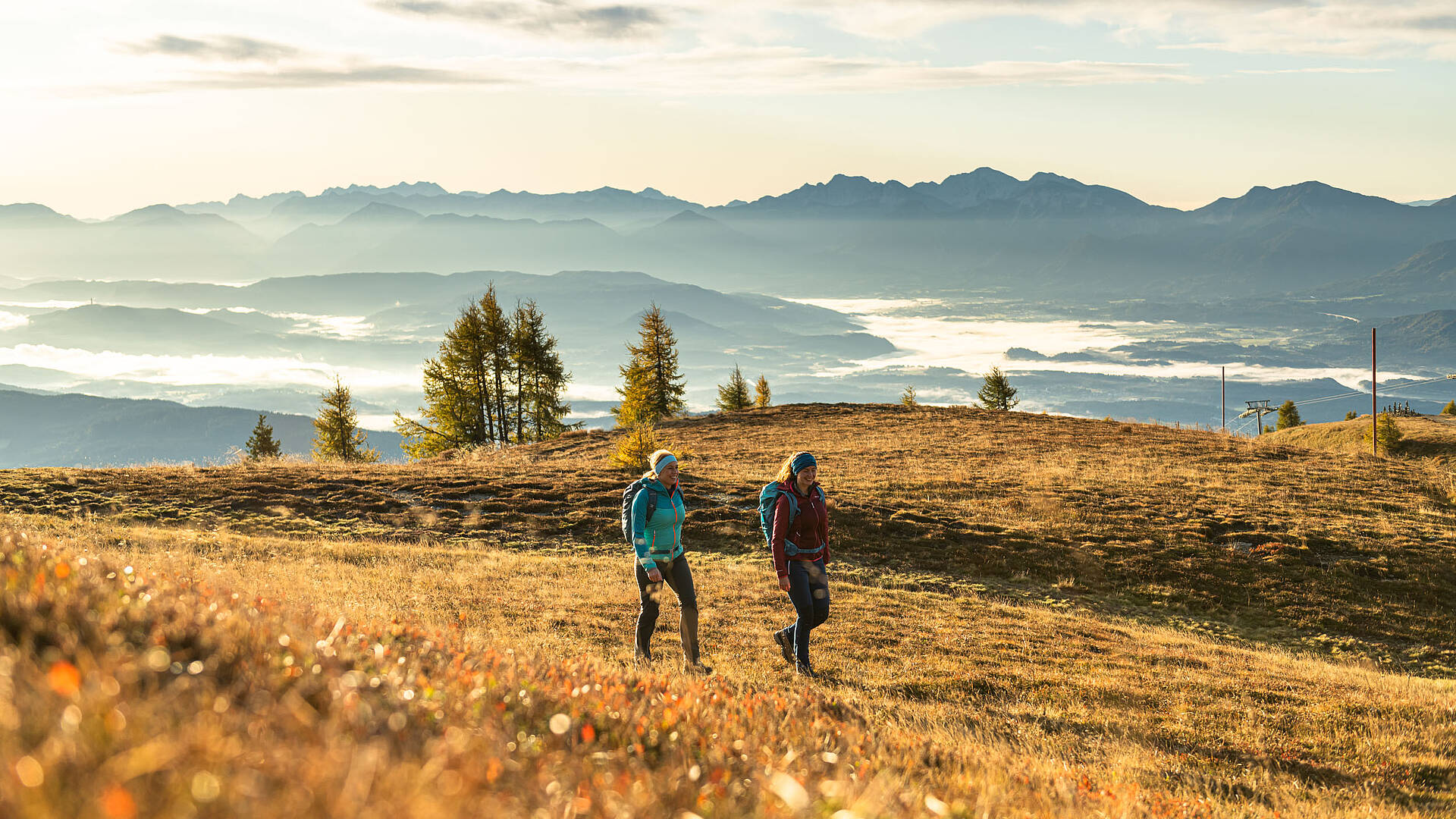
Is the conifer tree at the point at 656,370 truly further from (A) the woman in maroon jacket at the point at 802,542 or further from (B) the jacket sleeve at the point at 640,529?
(B) the jacket sleeve at the point at 640,529

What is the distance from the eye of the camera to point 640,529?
9070mm

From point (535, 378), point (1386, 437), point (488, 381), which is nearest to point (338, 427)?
point (488, 381)

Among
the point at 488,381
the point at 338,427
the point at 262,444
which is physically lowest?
the point at 262,444

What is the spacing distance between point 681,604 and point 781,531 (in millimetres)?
1412

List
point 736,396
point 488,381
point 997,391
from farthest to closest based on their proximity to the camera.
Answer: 1. point 997,391
2. point 736,396
3. point 488,381

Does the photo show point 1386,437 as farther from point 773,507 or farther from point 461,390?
point 773,507

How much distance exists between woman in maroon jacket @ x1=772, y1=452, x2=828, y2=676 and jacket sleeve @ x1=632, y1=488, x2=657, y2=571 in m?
1.43

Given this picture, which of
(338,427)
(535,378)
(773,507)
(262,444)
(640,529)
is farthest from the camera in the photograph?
(262,444)

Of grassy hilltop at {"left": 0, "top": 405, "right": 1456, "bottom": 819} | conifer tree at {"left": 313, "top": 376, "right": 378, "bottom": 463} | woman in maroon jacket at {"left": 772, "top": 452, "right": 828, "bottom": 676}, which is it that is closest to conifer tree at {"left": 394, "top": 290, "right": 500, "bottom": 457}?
conifer tree at {"left": 313, "top": 376, "right": 378, "bottom": 463}

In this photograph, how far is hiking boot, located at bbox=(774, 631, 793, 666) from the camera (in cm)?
1024

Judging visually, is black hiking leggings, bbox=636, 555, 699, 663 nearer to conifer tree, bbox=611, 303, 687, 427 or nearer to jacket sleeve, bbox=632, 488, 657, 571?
jacket sleeve, bbox=632, 488, 657, 571

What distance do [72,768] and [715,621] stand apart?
35.8ft

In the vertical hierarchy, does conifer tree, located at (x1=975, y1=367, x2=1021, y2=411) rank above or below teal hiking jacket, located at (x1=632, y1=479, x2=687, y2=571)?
below

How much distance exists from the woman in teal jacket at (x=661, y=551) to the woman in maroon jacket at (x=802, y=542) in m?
1.07
